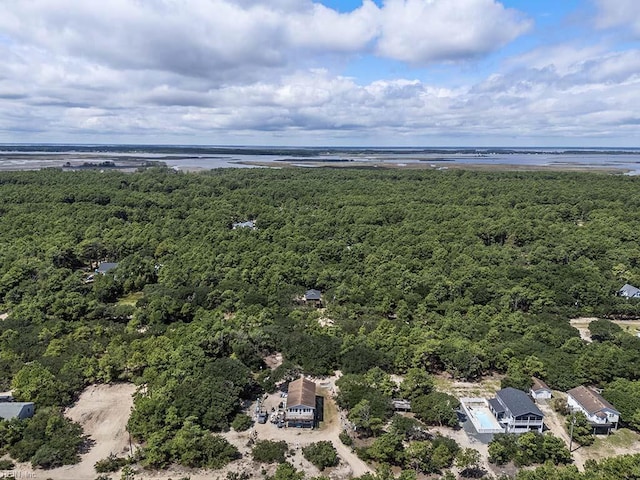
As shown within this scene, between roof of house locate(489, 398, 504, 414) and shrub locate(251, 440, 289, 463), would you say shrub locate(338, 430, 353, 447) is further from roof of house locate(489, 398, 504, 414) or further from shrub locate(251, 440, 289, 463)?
roof of house locate(489, 398, 504, 414)

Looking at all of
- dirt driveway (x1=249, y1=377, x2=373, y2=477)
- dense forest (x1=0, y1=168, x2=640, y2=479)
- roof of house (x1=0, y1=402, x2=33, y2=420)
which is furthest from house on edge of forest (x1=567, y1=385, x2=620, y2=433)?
roof of house (x1=0, y1=402, x2=33, y2=420)

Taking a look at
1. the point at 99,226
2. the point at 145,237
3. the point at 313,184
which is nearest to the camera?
the point at 145,237

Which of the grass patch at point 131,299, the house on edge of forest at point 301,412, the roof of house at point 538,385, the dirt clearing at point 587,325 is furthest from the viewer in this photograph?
the grass patch at point 131,299

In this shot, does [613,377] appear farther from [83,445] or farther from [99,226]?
[99,226]

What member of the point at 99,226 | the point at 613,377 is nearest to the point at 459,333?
the point at 613,377

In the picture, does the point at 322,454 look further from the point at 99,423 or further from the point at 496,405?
the point at 99,423

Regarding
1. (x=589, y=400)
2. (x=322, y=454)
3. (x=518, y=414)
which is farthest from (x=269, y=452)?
(x=589, y=400)

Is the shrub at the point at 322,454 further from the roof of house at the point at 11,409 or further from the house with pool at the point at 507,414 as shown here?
the roof of house at the point at 11,409

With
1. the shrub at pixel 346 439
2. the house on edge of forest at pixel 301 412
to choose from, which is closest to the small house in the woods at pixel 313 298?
the house on edge of forest at pixel 301 412
